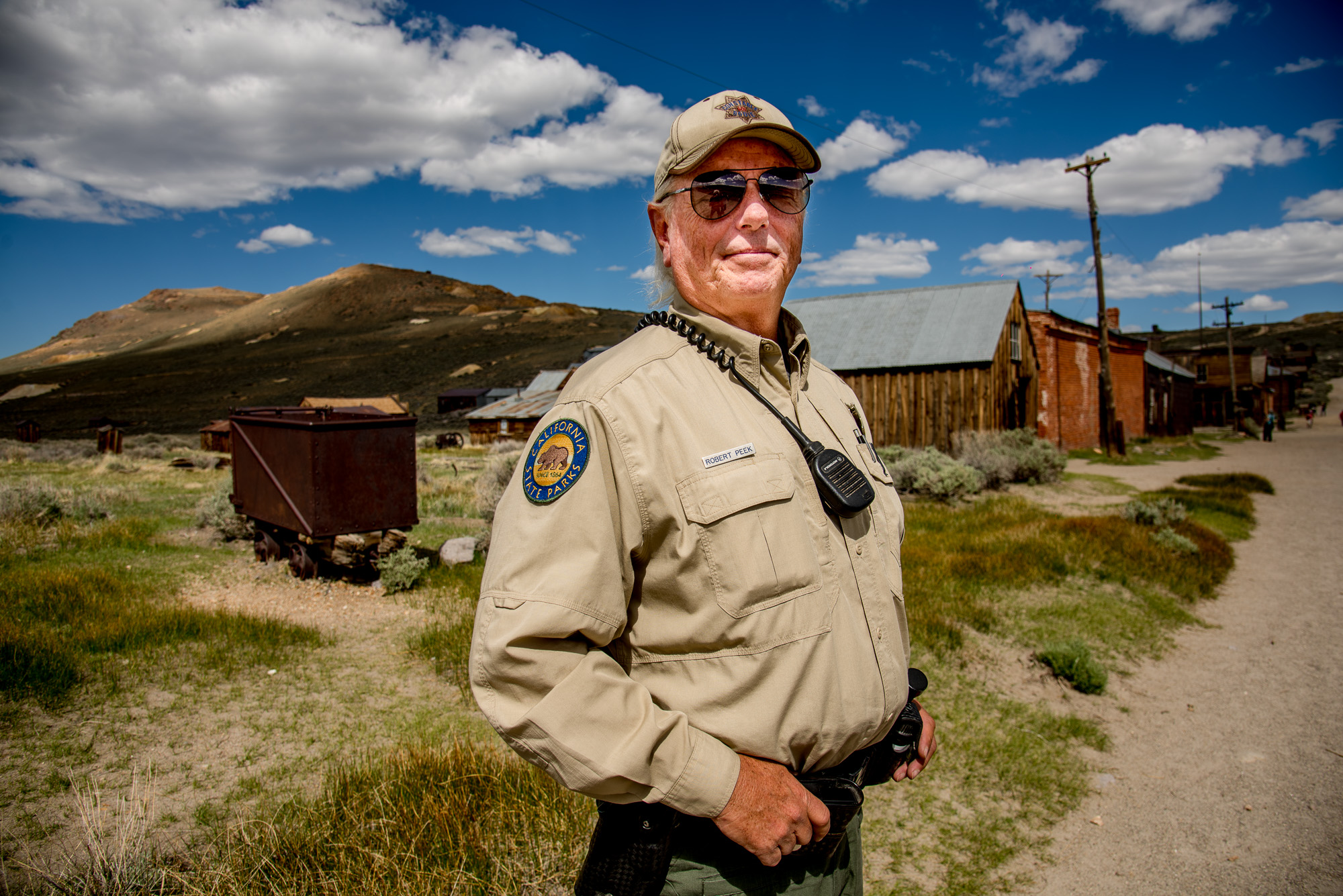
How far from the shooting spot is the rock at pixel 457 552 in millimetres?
8391

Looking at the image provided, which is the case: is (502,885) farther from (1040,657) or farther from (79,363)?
(79,363)

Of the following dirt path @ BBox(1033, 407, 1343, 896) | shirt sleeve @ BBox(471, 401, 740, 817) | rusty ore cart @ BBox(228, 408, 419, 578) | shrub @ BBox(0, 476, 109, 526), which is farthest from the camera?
shrub @ BBox(0, 476, 109, 526)

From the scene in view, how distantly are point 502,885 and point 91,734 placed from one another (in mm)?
2903

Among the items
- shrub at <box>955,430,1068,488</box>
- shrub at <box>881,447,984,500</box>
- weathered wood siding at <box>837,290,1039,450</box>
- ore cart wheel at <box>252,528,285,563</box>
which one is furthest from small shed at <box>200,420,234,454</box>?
shrub at <box>955,430,1068,488</box>

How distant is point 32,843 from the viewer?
3127 millimetres

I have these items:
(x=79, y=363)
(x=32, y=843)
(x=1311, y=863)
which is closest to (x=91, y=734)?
(x=32, y=843)

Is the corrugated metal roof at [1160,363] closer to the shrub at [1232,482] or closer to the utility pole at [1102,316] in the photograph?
the utility pole at [1102,316]

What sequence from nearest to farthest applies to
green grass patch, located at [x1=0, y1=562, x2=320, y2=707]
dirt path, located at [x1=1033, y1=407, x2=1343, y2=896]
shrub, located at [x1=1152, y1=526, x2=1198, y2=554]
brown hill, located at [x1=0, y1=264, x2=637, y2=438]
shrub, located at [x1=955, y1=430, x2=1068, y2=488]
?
dirt path, located at [x1=1033, y1=407, x2=1343, y2=896] → green grass patch, located at [x1=0, y1=562, x2=320, y2=707] → shrub, located at [x1=1152, y1=526, x2=1198, y2=554] → shrub, located at [x1=955, y1=430, x2=1068, y2=488] → brown hill, located at [x1=0, y1=264, x2=637, y2=438]

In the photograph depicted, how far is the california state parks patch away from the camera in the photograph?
1.32 m

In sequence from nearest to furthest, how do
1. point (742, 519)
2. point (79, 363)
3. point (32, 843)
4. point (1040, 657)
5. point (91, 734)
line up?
point (742, 519) < point (32, 843) < point (91, 734) < point (1040, 657) < point (79, 363)

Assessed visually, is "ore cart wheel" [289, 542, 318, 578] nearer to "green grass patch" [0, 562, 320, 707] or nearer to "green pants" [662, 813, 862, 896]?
"green grass patch" [0, 562, 320, 707]

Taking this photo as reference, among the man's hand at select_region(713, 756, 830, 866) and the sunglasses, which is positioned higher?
the sunglasses

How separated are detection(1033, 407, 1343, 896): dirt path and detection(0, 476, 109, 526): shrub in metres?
11.8

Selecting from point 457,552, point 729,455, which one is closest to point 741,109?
point 729,455
